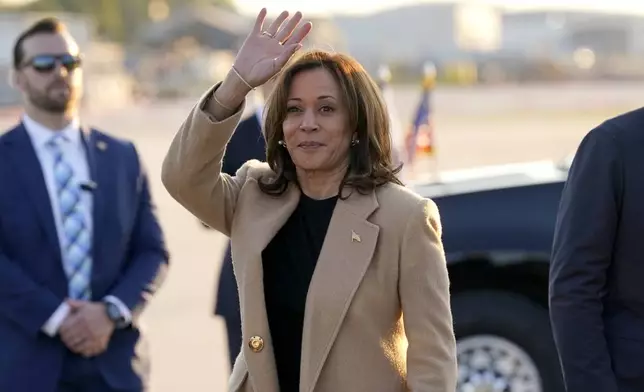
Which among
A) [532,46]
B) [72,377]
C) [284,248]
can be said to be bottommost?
[532,46]

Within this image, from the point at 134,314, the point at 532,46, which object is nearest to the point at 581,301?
the point at 134,314

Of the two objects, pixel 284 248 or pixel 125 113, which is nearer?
pixel 284 248

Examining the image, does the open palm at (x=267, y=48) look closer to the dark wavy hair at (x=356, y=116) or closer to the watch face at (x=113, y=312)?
the dark wavy hair at (x=356, y=116)

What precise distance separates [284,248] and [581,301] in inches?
29.6

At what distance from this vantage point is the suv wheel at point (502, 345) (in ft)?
18.4

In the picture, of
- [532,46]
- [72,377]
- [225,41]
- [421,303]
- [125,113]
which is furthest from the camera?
[532,46]

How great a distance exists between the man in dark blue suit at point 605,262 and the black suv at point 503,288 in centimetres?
263

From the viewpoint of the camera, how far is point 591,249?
9.73 feet

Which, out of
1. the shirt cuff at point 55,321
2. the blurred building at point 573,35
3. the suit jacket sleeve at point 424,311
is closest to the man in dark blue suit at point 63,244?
the shirt cuff at point 55,321

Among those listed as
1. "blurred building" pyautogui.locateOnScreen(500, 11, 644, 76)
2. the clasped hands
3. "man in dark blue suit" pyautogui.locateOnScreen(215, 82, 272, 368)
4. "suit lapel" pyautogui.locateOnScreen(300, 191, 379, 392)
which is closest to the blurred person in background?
"suit lapel" pyautogui.locateOnScreen(300, 191, 379, 392)

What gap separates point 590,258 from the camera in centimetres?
297

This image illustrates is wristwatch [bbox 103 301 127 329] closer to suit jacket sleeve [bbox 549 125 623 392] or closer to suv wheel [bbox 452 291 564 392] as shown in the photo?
suv wheel [bbox 452 291 564 392]

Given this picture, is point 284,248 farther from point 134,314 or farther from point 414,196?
point 134,314

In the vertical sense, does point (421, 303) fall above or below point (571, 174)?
below
